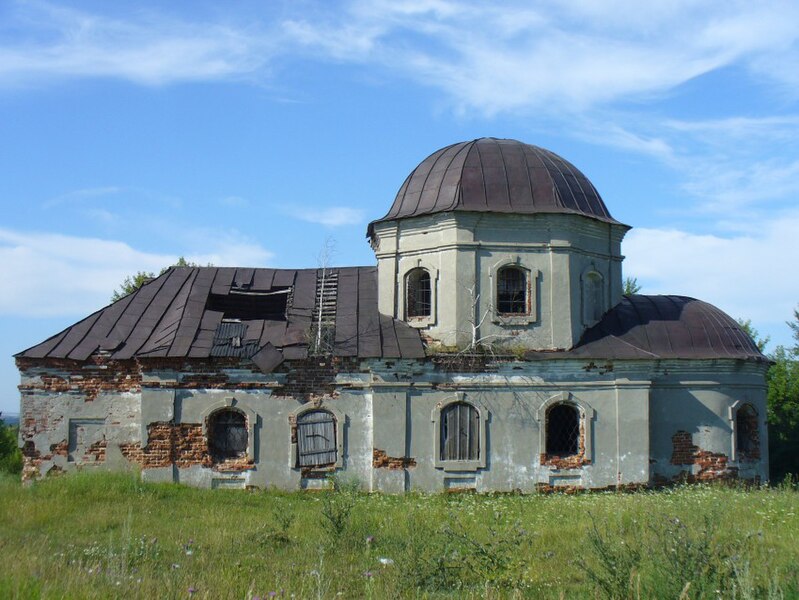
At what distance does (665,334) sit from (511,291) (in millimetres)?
3500

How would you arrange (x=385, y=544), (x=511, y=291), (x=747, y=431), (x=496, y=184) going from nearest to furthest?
(x=385, y=544), (x=511, y=291), (x=496, y=184), (x=747, y=431)

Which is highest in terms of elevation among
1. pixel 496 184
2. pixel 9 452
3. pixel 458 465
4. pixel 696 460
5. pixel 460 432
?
pixel 496 184

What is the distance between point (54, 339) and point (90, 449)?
102 inches

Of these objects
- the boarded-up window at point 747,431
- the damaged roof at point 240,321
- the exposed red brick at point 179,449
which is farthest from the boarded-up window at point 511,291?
the exposed red brick at point 179,449

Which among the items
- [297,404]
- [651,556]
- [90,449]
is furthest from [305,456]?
[651,556]

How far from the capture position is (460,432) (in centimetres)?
1659

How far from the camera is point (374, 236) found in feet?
63.0

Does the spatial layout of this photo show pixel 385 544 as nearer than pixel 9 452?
Yes

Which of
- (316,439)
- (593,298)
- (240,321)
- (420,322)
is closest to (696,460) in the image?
(593,298)

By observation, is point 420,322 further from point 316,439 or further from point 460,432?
point 316,439

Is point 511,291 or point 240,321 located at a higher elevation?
point 511,291

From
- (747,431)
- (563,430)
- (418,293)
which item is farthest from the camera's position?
(418,293)

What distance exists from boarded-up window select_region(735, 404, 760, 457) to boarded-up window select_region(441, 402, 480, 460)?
19.3ft

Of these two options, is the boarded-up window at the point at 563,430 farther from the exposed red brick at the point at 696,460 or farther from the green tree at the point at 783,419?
the green tree at the point at 783,419
